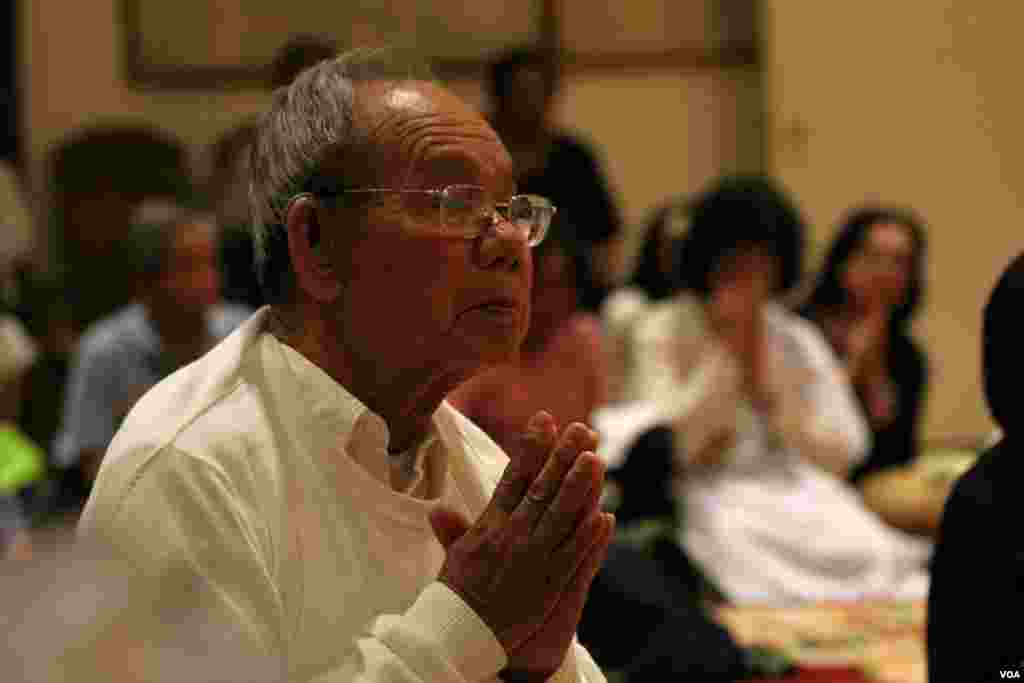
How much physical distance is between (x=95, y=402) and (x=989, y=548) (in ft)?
11.4

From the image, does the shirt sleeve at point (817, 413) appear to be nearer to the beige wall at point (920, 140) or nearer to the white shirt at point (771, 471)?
the white shirt at point (771, 471)

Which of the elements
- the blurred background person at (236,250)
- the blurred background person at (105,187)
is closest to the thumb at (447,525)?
the blurred background person at (236,250)

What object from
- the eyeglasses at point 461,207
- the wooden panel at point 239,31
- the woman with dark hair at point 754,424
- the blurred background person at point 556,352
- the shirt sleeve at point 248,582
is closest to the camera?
the shirt sleeve at point 248,582

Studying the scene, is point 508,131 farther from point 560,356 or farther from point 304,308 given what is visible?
point 304,308

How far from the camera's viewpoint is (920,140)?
8.70 meters

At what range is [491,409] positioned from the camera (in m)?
3.41

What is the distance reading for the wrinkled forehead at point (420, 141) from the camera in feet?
5.86

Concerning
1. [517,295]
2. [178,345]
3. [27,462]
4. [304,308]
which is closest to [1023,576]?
[517,295]

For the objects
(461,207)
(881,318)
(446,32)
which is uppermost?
(446,32)

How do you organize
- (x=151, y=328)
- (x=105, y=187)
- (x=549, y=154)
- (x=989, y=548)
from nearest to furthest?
(x=989, y=548) → (x=151, y=328) → (x=549, y=154) → (x=105, y=187)

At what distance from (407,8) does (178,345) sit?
3934 millimetres

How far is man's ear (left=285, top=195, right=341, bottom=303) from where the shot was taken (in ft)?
5.94

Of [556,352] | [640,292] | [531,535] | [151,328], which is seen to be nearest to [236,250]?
[151,328]

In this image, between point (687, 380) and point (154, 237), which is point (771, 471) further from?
point (154, 237)
